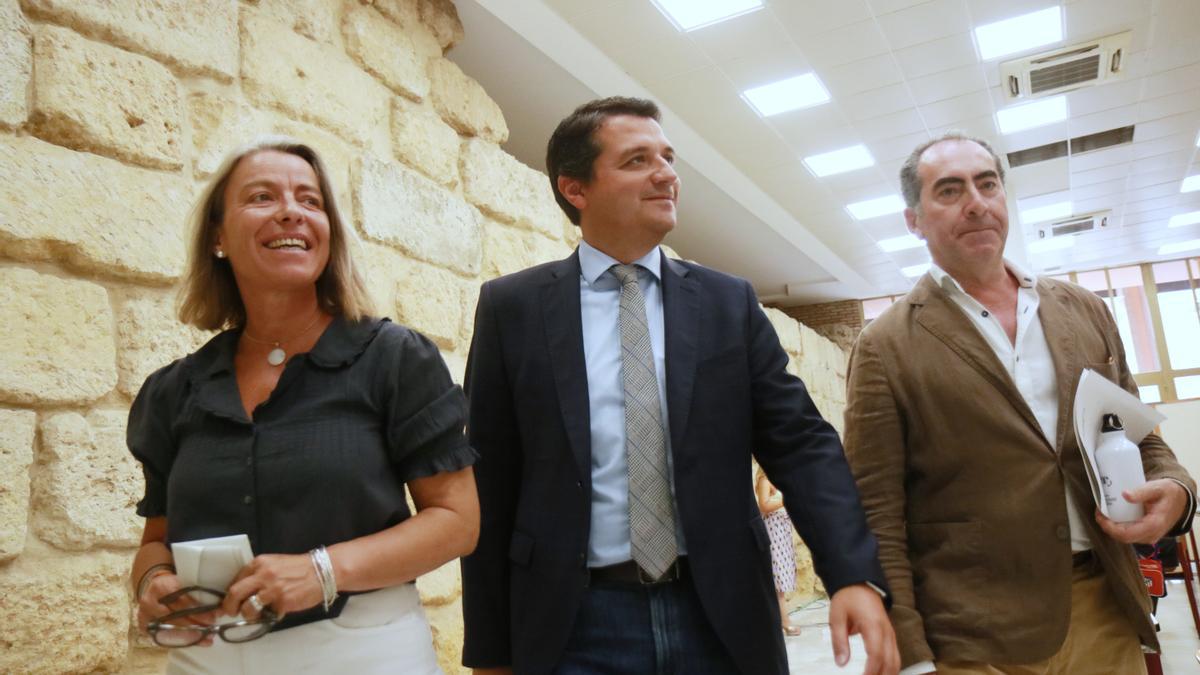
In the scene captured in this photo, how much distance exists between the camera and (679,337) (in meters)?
1.54

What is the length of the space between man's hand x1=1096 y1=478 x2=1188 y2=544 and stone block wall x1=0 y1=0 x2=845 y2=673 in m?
1.48

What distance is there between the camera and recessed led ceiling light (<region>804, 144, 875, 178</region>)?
6.91 meters

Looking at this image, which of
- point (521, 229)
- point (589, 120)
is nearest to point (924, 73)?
point (521, 229)

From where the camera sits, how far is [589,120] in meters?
1.77

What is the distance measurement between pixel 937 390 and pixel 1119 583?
48 cm

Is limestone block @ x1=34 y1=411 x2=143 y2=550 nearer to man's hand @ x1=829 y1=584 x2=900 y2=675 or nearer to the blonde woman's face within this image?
the blonde woman's face

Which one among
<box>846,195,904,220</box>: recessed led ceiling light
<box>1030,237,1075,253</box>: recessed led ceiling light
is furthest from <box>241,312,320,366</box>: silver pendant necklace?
<box>1030,237,1075,253</box>: recessed led ceiling light

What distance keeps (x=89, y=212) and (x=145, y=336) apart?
1.04 ft

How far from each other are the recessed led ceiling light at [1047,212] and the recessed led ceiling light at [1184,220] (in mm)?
1718

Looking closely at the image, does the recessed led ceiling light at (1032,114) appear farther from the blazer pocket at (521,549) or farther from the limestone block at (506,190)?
the blazer pocket at (521,549)

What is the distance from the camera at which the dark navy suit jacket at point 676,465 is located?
141cm

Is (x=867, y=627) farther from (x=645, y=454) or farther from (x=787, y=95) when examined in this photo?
(x=787, y=95)

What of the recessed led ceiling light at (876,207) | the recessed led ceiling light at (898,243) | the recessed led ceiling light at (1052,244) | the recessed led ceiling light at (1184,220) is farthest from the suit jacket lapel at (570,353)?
the recessed led ceiling light at (1184,220)

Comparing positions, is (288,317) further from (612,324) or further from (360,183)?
(360,183)
